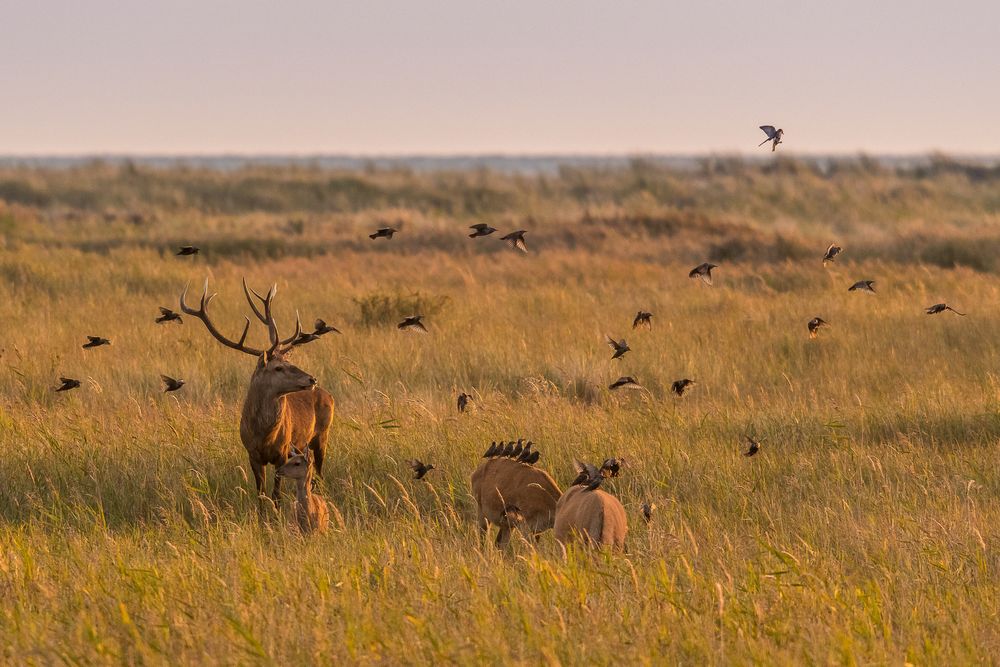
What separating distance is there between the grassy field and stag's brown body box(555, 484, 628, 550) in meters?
0.14

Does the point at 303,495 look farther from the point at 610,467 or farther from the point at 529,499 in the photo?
the point at 610,467

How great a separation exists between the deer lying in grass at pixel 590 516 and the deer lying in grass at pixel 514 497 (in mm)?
374

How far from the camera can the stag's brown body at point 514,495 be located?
6738 millimetres

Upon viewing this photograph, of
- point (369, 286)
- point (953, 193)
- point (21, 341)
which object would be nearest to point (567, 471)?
point (21, 341)

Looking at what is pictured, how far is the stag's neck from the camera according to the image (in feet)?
25.2

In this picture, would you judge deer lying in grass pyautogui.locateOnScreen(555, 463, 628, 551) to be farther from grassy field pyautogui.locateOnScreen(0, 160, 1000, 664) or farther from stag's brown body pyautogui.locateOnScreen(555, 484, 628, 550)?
grassy field pyautogui.locateOnScreen(0, 160, 1000, 664)

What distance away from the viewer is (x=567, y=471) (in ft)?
28.3

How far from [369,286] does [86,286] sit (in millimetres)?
4607

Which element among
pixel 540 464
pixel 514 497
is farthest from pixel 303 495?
pixel 540 464

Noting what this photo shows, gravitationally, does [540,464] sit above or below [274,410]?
below

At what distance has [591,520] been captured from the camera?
6086 millimetres

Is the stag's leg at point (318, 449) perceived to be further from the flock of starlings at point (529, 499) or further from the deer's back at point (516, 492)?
the deer's back at point (516, 492)

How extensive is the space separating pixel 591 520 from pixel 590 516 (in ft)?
0.07

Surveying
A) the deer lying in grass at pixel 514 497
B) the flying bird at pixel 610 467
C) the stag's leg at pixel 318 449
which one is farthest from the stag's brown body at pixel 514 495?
the stag's leg at pixel 318 449
